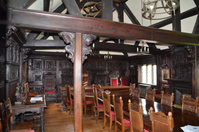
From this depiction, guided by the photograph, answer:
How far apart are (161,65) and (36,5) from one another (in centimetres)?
725

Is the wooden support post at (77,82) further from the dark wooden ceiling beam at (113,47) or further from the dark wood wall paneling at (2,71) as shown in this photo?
the dark wooden ceiling beam at (113,47)

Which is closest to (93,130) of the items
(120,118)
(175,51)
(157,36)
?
(120,118)

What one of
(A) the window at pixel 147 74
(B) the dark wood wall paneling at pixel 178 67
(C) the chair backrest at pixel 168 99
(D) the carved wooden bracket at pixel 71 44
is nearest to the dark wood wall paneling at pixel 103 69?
(A) the window at pixel 147 74

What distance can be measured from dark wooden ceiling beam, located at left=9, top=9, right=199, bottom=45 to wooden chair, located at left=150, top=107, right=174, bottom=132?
2010mm

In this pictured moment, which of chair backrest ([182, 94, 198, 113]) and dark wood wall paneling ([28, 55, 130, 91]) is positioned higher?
dark wood wall paneling ([28, 55, 130, 91])

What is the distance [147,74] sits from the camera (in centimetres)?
975

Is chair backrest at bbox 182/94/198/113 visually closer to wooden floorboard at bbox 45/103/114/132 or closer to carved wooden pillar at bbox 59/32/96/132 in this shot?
wooden floorboard at bbox 45/103/114/132

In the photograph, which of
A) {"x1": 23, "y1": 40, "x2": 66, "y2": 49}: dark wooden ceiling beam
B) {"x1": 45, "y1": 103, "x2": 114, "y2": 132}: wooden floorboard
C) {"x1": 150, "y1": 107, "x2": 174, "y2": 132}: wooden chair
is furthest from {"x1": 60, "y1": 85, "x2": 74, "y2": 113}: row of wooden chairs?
{"x1": 150, "y1": 107, "x2": 174, "y2": 132}: wooden chair

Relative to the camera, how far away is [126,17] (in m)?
6.81

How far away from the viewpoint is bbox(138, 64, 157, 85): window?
918 cm

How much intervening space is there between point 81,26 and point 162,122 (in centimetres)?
233

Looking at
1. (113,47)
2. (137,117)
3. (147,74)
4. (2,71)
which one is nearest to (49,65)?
(113,47)

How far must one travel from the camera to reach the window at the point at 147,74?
918cm

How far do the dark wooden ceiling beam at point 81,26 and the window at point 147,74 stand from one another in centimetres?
553
